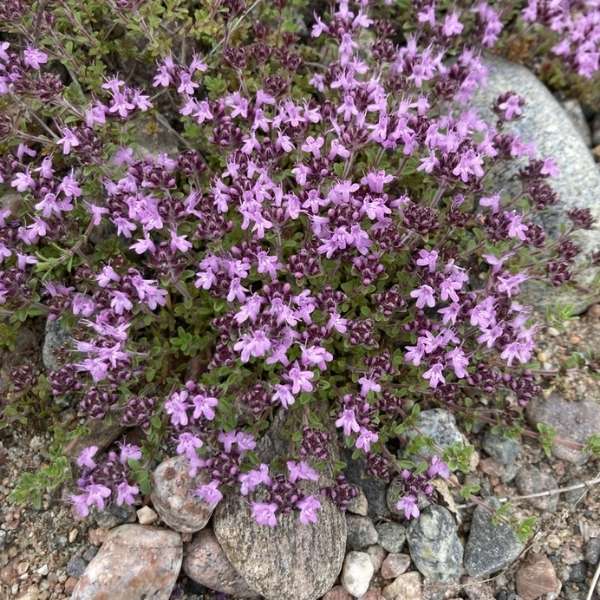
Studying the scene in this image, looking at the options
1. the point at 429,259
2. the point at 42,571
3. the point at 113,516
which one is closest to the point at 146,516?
the point at 113,516

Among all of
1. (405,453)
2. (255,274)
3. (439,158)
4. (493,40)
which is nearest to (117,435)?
(255,274)

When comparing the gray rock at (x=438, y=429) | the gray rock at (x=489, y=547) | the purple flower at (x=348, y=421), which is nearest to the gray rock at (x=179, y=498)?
the purple flower at (x=348, y=421)

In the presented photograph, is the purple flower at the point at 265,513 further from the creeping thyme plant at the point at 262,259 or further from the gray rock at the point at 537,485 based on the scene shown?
the gray rock at the point at 537,485

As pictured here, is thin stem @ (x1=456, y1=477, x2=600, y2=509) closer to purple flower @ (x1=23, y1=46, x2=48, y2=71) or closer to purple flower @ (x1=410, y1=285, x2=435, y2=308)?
purple flower @ (x1=410, y1=285, x2=435, y2=308)

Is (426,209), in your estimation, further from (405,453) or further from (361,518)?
(361,518)

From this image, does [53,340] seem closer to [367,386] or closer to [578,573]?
[367,386]
